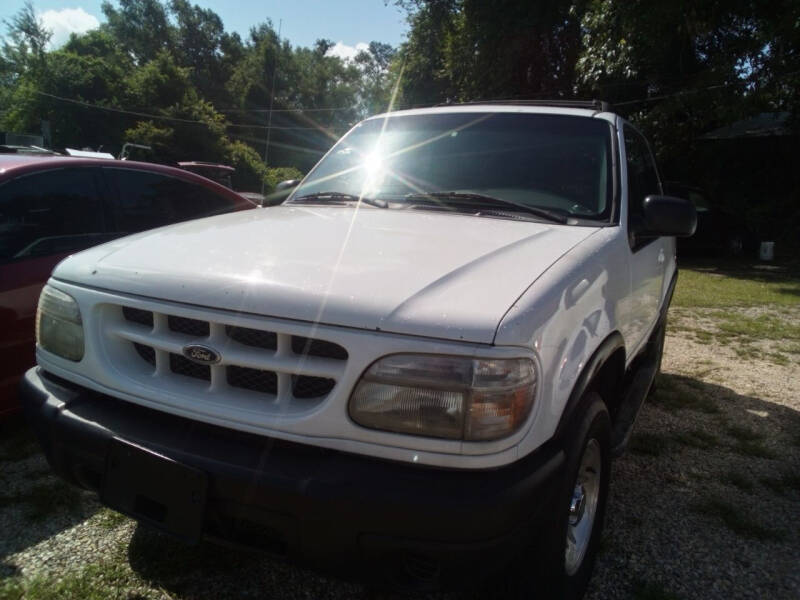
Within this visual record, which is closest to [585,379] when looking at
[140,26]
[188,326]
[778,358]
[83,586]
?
[188,326]

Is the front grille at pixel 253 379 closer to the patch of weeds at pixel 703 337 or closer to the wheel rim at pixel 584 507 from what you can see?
the wheel rim at pixel 584 507

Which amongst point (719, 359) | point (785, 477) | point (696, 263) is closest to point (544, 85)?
point (696, 263)

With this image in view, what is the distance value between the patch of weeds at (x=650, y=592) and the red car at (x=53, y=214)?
307cm

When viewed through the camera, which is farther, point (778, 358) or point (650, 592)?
point (778, 358)

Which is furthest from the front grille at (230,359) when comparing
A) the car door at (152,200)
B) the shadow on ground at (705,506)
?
the car door at (152,200)

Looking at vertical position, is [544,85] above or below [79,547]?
above

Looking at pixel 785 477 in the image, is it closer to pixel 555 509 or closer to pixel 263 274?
pixel 555 509

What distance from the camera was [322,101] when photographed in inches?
2603

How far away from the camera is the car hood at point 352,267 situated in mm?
1519

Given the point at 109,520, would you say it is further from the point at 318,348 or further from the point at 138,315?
the point at 318,348

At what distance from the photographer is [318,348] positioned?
5.22 ft

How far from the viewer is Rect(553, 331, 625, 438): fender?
5.56ft

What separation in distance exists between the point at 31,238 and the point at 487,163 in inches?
99.5

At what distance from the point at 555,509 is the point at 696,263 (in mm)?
12767
